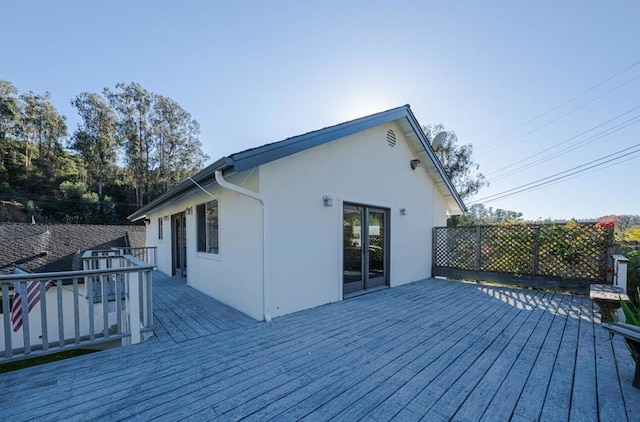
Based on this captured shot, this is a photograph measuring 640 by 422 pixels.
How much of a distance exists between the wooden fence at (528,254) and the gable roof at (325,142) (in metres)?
1.85

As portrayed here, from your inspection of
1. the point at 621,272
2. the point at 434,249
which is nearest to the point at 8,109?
the point at 434,249

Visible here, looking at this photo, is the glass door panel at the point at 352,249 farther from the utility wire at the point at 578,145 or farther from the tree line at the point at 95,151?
the tree line at the point at 95,151

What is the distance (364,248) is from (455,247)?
3562mm

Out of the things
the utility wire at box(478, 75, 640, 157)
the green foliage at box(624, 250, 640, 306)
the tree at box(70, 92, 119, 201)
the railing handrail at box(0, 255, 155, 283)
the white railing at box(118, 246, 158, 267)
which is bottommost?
the white railing at box(118, 246, 158, 267)

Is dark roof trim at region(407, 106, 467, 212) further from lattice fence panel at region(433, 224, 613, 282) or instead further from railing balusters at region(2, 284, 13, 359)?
railing balusters at region(2, 284, 13, 359)

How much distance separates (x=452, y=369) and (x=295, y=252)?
273cm

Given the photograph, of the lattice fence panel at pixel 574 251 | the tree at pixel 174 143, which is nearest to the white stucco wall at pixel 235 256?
the lattice fence panel at pixel 574 251

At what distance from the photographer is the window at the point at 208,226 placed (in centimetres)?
575

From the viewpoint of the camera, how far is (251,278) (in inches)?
173

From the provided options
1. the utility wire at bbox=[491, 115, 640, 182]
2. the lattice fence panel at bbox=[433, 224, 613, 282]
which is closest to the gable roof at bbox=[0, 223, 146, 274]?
the lattice fence panel at bbox=[433, 224, 613, 282]

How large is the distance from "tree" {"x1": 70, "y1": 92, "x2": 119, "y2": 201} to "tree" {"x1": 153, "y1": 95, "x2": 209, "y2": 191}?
3.93 metres

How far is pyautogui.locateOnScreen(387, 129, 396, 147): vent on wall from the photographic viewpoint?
653cm

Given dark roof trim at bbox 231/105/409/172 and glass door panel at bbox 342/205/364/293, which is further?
glass door panel at bbox 342/205/364/293

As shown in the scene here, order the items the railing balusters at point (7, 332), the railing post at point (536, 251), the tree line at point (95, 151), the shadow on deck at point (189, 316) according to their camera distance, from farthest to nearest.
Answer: the tree line at point (95, 151) → the railing post at point (536, 251) → the shadow on deck at point (189, 316) → the railing balusters at point (7, 332)
